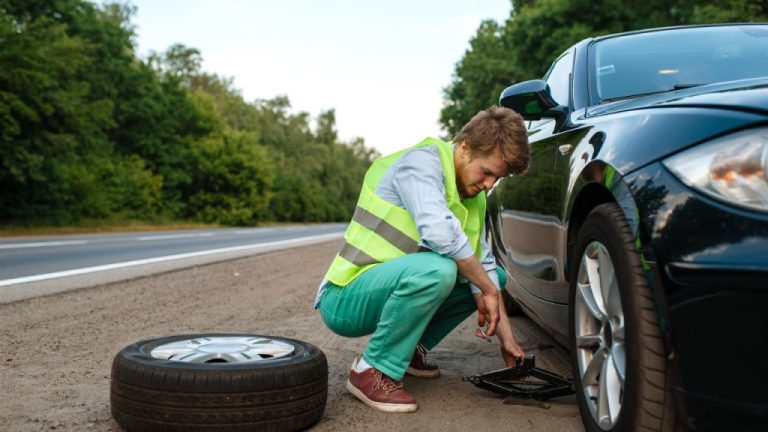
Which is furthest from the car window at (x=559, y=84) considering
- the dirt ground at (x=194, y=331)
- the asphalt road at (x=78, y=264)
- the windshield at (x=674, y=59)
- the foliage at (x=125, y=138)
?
the foliage at (x=125, y=138)

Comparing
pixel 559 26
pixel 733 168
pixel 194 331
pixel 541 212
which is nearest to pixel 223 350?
pixel 541 212

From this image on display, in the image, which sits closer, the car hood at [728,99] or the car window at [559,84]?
the car hood at [728,99]

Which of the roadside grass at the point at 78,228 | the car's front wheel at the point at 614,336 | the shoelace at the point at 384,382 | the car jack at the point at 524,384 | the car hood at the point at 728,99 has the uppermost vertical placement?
the car hood at the point at 728,99

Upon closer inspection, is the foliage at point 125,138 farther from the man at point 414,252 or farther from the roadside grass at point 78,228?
the man at point 414,252

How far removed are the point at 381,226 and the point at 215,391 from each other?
3.53ft

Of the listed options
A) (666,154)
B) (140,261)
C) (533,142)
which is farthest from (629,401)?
(140,261)

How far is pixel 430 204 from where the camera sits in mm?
2881

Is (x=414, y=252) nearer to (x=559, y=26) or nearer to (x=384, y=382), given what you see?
(x=384, y=382)

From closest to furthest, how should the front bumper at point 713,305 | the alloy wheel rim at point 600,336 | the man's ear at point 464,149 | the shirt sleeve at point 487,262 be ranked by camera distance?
the front bumper at point 713,305
the alloy wheel rim at point 600,336
the man's ear at point 464,149
the shirt sleeve at point 487,262

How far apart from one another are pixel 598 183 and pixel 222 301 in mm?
4554

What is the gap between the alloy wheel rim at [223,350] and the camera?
271cm

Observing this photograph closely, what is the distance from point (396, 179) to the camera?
9.95 ft

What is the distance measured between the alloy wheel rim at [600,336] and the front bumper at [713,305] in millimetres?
288

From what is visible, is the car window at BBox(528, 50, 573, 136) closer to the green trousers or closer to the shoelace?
the green trousers
